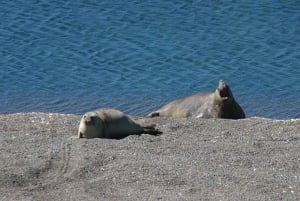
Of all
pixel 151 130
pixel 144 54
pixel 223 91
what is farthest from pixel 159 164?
pixel 144 54

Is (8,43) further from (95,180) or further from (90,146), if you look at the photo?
(95,180)

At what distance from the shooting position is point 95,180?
894cm

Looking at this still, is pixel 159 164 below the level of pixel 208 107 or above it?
above

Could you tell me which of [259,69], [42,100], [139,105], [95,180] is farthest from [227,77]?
[95,180]

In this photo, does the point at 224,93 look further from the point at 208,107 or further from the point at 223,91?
the point at 208,107

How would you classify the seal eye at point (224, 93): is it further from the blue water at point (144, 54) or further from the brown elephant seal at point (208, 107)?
the blue water at point (144, 54)

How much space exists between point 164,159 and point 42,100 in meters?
5.80

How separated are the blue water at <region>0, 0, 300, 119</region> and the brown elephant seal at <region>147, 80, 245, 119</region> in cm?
84

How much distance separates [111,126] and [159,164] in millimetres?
2269

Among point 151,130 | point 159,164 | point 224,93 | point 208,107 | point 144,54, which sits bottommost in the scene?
point 144,54

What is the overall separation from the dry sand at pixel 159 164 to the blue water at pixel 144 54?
3356 mm

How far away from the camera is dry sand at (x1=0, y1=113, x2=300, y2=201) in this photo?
8.59 metres

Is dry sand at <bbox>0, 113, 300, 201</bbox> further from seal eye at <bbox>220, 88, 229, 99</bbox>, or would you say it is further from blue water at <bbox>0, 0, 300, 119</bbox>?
blue water at <bbox>0, 0, 300, 119</bbox>

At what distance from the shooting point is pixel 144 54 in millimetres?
17406
